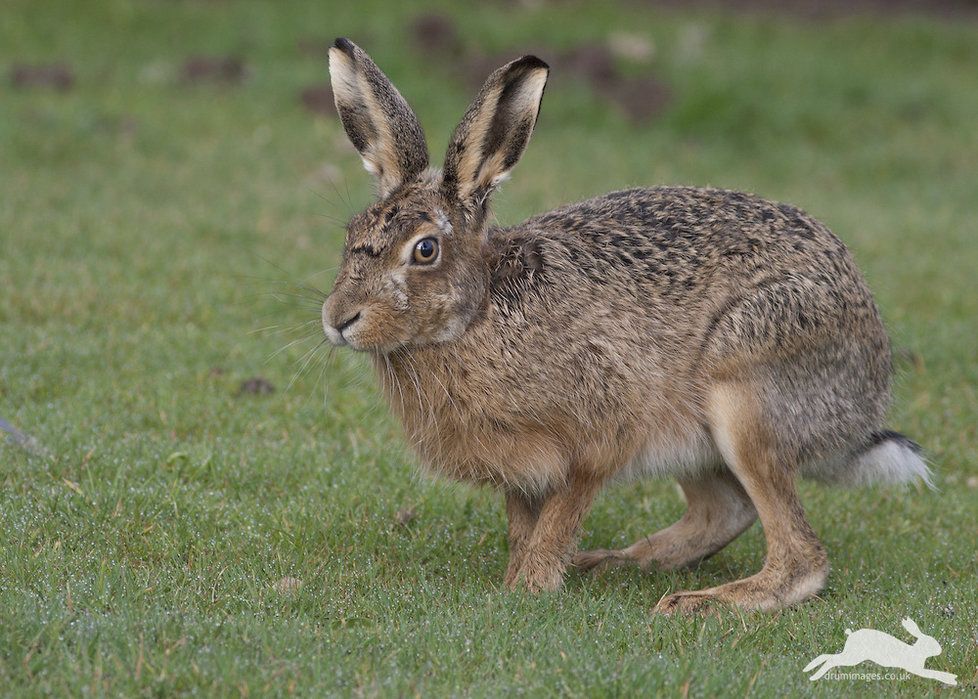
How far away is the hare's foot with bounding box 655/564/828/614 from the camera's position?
5.46m

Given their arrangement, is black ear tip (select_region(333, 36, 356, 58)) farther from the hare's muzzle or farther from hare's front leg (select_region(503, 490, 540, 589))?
hare's front leg (select_region(503, 490, 540, 589))

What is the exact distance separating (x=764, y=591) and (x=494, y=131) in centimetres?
219

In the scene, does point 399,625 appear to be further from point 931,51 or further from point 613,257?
point 931,51

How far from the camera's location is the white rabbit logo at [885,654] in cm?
464

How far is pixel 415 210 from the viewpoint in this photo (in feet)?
17.1

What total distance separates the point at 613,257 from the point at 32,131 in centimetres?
835

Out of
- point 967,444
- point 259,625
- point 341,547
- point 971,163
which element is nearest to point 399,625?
point 259,625

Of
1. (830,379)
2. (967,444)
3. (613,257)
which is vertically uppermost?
(613,257)

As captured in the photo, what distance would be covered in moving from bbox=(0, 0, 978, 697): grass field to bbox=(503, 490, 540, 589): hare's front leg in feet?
0.60

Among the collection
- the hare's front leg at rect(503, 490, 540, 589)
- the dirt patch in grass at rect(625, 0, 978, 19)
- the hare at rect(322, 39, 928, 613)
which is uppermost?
the dirt patch in grass at rect(625, 0, 978, 19)

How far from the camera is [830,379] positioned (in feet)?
18.8

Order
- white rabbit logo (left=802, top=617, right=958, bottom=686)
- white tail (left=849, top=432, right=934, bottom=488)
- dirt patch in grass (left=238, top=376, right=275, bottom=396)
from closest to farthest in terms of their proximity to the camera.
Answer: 1. white rabbit logo (left=802, top=617, right=958, bottom=686)
2. white tail (left=849, top=432, right=934, bottom=488)
3. dirt patch in grass (left=238, top=376, right=275, bottom=396)

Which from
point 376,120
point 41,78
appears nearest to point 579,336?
point 376,120

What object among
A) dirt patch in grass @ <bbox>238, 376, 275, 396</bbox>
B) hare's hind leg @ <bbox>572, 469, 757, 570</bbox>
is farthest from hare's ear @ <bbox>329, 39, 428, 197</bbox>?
dirt patch in grass @ <bbox>238, 376, 275, 396</bbox>
